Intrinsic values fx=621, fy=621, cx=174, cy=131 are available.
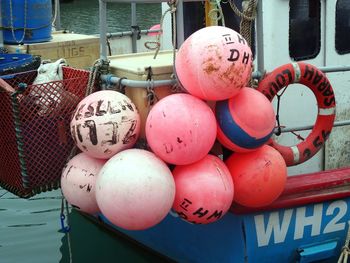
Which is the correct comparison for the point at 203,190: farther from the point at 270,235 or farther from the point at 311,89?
the point at 311,89

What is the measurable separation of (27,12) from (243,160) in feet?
10.1

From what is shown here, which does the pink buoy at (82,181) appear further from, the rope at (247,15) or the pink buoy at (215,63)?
the rope at (247,15)

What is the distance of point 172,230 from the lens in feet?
15.2

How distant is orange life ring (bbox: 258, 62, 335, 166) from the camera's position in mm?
3996

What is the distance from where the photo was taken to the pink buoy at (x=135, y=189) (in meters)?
3.33

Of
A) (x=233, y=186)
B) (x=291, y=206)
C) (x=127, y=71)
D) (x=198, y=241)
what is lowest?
(x=198, y=241)

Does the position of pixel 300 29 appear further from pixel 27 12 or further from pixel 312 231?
pixel 27 12

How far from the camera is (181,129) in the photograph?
11.1ft

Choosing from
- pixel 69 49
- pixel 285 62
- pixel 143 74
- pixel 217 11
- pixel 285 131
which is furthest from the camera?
pixel 69 49

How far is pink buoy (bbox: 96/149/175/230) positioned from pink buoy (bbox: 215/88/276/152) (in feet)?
1.36

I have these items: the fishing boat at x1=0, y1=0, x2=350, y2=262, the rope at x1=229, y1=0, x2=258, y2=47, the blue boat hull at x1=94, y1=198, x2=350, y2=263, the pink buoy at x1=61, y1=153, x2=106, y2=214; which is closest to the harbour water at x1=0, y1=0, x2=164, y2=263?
the fishing boat at x1=0, y1=0, x2=350, y2=262

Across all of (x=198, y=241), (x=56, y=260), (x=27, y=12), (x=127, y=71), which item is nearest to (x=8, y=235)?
(x=56, y=260)

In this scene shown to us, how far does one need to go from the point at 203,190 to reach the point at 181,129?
0.37 metres

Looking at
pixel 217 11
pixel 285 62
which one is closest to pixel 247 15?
pixel 217 11
